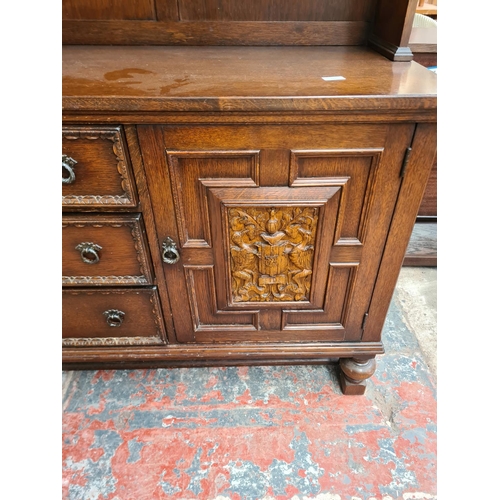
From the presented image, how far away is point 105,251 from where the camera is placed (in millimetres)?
799

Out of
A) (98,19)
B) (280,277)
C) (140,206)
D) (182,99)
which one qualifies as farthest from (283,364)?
(98,19)

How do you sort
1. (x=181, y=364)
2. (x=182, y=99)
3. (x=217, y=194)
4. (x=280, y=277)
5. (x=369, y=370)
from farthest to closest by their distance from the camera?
(x=181, y=364), (x=369, y=370), (x=280, y=277), (x=217, y=194), (x=182, y=99)

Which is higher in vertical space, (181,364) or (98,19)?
(98,19)

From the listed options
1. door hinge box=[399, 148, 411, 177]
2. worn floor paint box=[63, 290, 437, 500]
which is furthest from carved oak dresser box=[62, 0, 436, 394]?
worn floor paint box=[63, 290, 437, 500]

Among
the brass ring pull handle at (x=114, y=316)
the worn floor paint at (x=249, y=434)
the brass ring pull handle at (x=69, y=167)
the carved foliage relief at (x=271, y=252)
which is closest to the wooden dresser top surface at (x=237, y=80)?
the brass ring pull handle at (x=69, y=167)

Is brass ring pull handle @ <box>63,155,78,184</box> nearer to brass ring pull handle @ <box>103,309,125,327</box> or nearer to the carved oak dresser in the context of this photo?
the carved oak dresser

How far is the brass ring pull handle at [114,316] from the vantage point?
896 mm

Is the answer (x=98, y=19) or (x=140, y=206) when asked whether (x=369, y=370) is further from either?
(x=98, y=19)

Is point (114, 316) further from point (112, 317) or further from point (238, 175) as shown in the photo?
point (238, 175)

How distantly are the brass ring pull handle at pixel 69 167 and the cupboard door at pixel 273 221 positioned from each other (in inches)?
5.7

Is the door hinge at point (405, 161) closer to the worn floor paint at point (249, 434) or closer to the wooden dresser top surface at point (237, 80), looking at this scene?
the wooden dresser top surface at point (237, 80)

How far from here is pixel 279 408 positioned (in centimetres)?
103

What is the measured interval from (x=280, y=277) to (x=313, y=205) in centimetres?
20

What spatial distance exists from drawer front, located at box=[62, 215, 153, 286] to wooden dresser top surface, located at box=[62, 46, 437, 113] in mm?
241
